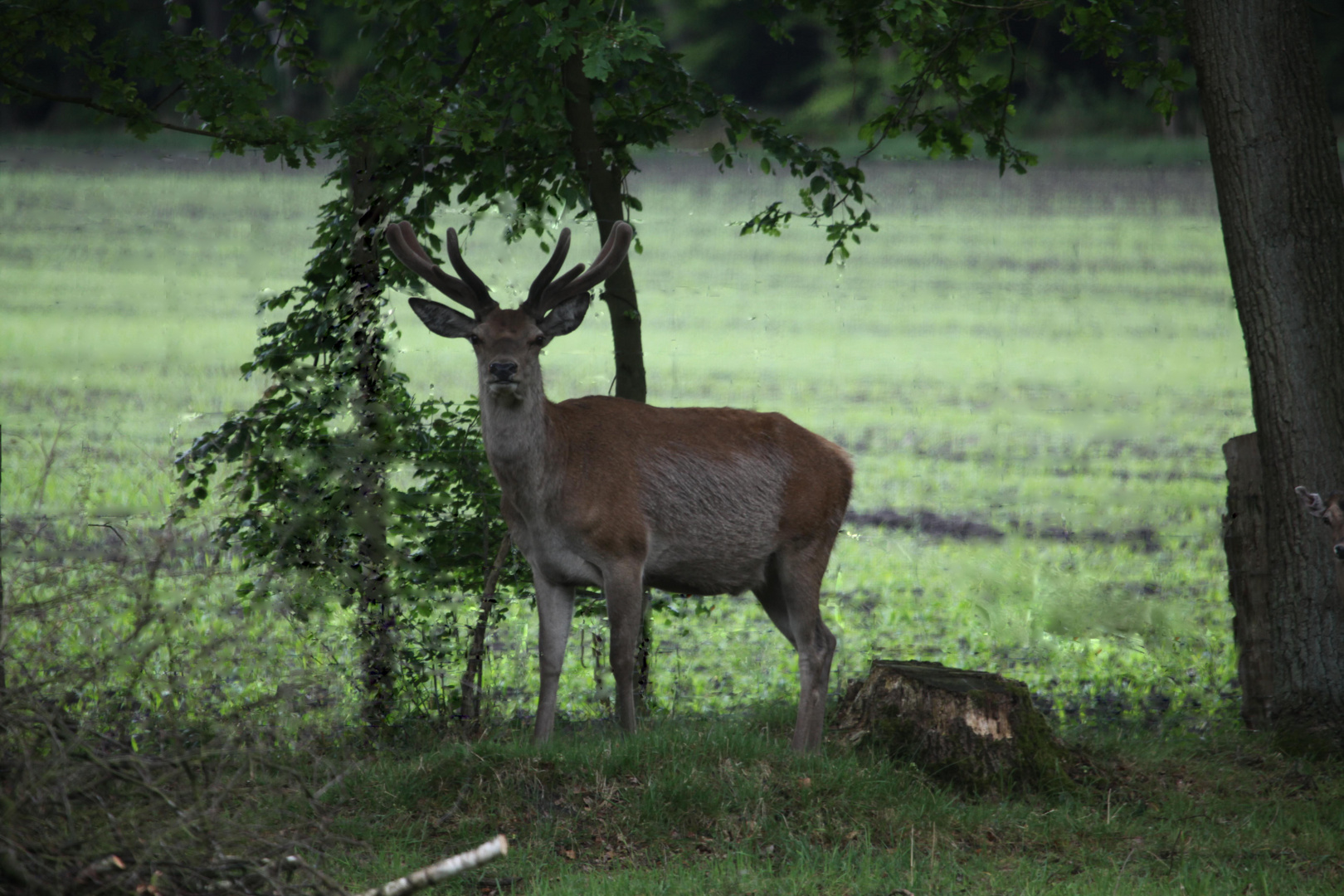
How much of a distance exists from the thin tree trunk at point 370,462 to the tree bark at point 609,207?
123cm

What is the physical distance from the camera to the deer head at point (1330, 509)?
692 cm

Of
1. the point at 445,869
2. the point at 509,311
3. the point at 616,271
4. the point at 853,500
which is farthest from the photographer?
the point at 853,500

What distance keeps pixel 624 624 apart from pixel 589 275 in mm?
1638

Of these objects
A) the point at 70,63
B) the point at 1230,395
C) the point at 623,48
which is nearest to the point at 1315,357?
the point at 623,48

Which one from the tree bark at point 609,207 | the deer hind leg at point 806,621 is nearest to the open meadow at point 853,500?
the deer hind leg at point 806,621

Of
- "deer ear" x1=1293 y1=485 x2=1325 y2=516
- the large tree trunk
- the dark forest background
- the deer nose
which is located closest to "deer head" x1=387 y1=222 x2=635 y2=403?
the deer nose

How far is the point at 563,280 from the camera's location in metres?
6.82

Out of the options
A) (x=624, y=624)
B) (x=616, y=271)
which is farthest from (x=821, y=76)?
(x=624, y=624)

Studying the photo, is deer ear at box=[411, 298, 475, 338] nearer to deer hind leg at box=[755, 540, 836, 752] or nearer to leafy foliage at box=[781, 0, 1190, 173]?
deer hind leg at box=[755, 540, 836, 752]

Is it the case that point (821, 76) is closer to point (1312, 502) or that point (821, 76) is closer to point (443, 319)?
point (1312, 502)

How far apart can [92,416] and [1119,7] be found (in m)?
11.2

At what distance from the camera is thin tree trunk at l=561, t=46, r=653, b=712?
838 cm

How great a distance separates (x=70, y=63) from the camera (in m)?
7.46

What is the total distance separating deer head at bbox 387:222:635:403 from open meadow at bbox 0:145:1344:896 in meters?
1.37
